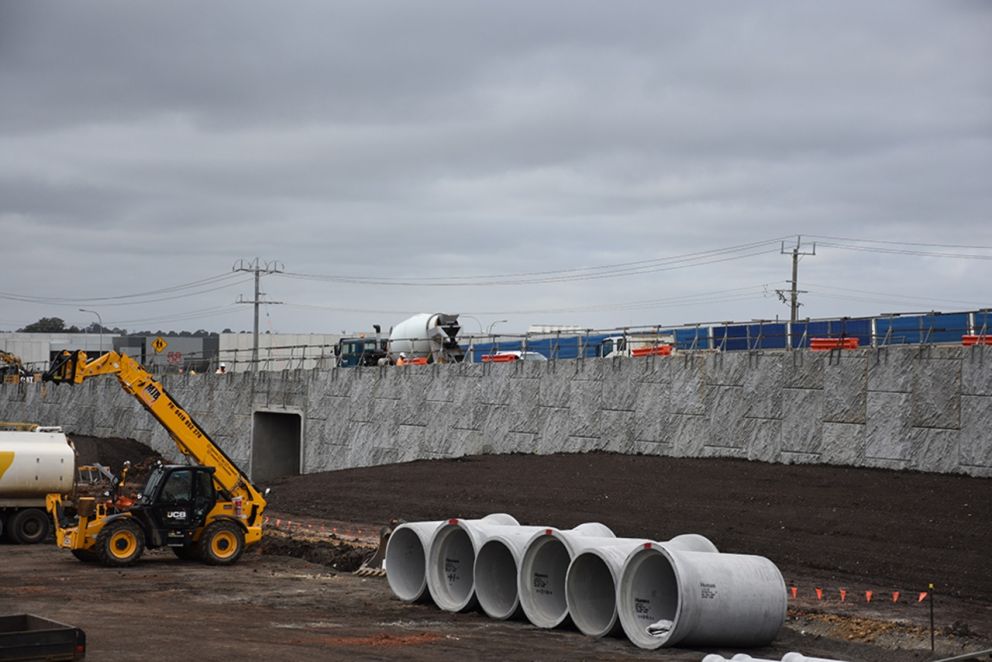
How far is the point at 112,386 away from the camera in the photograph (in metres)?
61.7

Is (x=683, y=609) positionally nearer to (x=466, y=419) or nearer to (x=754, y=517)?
(x=754, y=517)

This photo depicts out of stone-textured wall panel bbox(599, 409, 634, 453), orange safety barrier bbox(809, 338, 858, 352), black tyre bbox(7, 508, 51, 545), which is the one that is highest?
orange safety barrier bbox(809, 338, 858, 352)

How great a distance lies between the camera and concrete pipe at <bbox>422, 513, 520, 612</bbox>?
20172 millimetres

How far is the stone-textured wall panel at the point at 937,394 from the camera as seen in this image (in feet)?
89.2

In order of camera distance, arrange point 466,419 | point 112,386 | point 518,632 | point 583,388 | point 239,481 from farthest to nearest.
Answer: point 112,386 < point 466,419 < point 583,388 < point 239,481 < point 518,632

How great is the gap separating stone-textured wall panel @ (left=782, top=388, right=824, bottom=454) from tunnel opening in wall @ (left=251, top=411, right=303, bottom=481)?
81.2 ft

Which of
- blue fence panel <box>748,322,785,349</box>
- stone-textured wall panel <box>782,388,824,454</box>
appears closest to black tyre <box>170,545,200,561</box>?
stone-textured wall panel <box>782,388,824,454</box>

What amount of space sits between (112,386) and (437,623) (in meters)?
46.7

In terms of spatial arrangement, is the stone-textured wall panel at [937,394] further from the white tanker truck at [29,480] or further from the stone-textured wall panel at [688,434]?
the white tanker truck at [29,480]

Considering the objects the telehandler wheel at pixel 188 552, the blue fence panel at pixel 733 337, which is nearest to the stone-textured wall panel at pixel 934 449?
the blue fence panel at pixel 733 337

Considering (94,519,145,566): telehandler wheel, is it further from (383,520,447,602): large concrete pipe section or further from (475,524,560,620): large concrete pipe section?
(475,524,560,620): large concrete pipe section

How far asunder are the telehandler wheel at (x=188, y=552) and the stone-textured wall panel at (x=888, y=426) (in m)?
15.9

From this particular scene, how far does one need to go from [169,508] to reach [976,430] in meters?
17.9

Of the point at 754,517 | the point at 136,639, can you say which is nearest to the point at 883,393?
the point at 754,517
